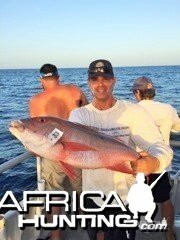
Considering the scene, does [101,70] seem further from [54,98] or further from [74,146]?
[54,98]

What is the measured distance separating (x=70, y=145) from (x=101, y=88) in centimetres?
69

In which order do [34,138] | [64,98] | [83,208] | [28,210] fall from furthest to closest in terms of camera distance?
[64,98], [28,210], [83,208], [34,138]

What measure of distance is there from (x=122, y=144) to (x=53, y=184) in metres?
1.96

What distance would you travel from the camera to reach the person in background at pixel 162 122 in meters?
4.41

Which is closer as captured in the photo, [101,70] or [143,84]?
[101,70]

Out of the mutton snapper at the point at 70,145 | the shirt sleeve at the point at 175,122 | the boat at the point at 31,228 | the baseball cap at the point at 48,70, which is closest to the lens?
the mutton snapper at the point at 70,145

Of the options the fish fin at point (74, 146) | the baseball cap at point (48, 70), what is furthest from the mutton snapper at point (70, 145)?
the baseball cap at point (48, 70)

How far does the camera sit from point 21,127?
110 inches

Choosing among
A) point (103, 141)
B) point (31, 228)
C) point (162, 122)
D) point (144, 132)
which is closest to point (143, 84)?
point (162, 122)

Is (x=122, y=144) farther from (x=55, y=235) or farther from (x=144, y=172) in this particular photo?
(x=55, y=235)

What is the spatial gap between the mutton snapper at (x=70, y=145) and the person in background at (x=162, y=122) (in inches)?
62.1

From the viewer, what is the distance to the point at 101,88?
3.29 m

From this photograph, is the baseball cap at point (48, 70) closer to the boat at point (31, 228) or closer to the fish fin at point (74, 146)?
the boat at point (31, 228)

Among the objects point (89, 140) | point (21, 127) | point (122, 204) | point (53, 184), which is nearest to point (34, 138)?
point (21, 127)
